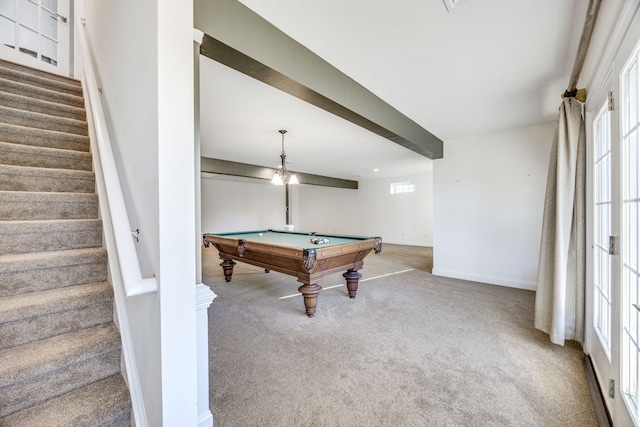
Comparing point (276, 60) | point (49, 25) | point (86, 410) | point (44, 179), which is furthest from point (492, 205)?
point (49, 25)

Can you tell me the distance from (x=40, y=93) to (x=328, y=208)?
29.0 feet

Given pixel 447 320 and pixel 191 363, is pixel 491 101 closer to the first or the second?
pixel 447 320

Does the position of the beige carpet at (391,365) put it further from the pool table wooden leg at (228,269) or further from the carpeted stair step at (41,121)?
the carpeted stair step at (41,121)

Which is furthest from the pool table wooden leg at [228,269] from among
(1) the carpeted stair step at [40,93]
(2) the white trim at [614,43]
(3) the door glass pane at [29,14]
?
(2) the white trim at [614,43]

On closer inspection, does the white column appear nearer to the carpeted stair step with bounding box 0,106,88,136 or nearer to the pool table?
the pool table

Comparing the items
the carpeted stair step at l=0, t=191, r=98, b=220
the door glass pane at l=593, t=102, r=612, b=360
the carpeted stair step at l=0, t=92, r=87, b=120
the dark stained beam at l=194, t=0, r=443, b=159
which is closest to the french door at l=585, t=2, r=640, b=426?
the door glass pane at l=593, t=102, r=612, b=360

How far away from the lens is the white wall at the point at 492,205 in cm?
379

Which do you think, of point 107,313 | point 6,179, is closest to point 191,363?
point 107,313

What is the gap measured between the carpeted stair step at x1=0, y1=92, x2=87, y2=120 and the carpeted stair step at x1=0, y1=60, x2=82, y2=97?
0.41 meters

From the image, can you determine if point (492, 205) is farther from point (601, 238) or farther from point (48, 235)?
point (48, 235)

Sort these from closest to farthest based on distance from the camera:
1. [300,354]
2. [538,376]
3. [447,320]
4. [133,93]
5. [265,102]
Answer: [133,93] → [538,376] → [300,354] → [447,320] → [265,102]

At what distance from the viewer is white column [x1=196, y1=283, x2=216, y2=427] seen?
4.36 feet

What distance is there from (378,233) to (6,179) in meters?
8.74

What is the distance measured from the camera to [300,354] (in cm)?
206
